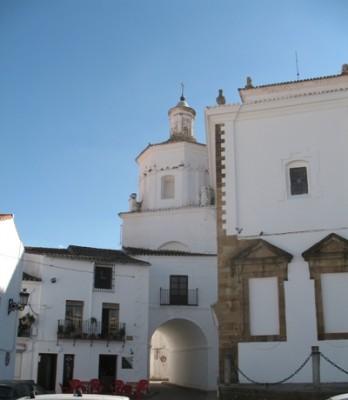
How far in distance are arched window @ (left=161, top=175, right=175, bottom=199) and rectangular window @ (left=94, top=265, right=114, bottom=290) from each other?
8015 millimetres

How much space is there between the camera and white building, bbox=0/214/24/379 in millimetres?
18656

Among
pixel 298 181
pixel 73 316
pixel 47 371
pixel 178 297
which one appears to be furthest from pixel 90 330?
pixel 298 181

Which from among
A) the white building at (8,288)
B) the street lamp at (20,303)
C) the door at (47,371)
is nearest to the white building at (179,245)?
the door at (47,371)

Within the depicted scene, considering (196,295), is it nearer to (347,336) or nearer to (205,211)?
(205,211)

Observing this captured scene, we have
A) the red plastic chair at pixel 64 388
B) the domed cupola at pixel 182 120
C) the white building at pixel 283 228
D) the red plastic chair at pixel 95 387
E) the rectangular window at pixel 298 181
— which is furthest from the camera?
the domed cupola at pixel 182 120

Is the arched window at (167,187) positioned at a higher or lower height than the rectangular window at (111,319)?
higher

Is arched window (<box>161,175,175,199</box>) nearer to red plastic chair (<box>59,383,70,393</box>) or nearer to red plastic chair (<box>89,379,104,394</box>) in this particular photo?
red plastic chair (<box>59,383,70,393</box>)

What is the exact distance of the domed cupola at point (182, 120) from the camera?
36.7m

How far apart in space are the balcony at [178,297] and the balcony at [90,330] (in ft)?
9.71

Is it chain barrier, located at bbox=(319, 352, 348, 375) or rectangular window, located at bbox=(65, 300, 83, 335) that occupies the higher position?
rectangular window, located at bbox=(65, 300, 83, 335)

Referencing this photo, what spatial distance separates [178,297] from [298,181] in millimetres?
13838

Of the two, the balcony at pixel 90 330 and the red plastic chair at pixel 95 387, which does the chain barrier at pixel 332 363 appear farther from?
the balcony at pixel 90 330

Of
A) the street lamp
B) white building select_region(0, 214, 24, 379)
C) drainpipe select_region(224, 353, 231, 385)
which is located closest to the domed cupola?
white building select_region(0, 214, 24, 379)

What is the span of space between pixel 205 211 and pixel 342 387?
65.6ft
